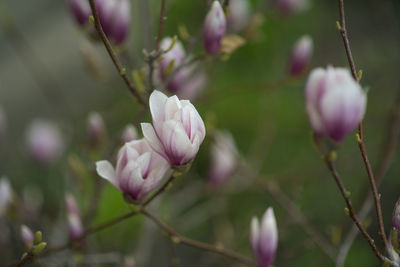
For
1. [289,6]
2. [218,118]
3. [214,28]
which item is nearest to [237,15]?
[289,6]

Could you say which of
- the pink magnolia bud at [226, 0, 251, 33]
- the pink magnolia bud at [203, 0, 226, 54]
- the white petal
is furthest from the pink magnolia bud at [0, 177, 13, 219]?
the pink magnolia bud at [226, 0, 251, 33]

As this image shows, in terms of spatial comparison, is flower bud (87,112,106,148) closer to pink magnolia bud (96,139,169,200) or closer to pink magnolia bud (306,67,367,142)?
pink magnolia bud (96,139,169,200)

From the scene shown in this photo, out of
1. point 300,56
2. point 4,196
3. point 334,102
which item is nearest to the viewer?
point 334,102

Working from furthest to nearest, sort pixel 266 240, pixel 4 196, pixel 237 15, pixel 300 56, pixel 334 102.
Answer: pixel 237 15 < pixel 300 56 < pixel 4 196 < pixel 266 240 < pixel 334 102

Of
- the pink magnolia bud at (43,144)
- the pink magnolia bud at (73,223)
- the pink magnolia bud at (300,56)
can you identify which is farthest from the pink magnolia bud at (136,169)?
the pink magnolia bud at (43,144)

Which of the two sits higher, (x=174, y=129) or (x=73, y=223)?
(x=174, y=129)

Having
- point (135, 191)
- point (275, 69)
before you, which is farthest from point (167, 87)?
point (275, 69)

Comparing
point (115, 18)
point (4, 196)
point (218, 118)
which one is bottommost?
point (218, 118)

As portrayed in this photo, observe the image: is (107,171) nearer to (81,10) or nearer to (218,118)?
(81,10)
